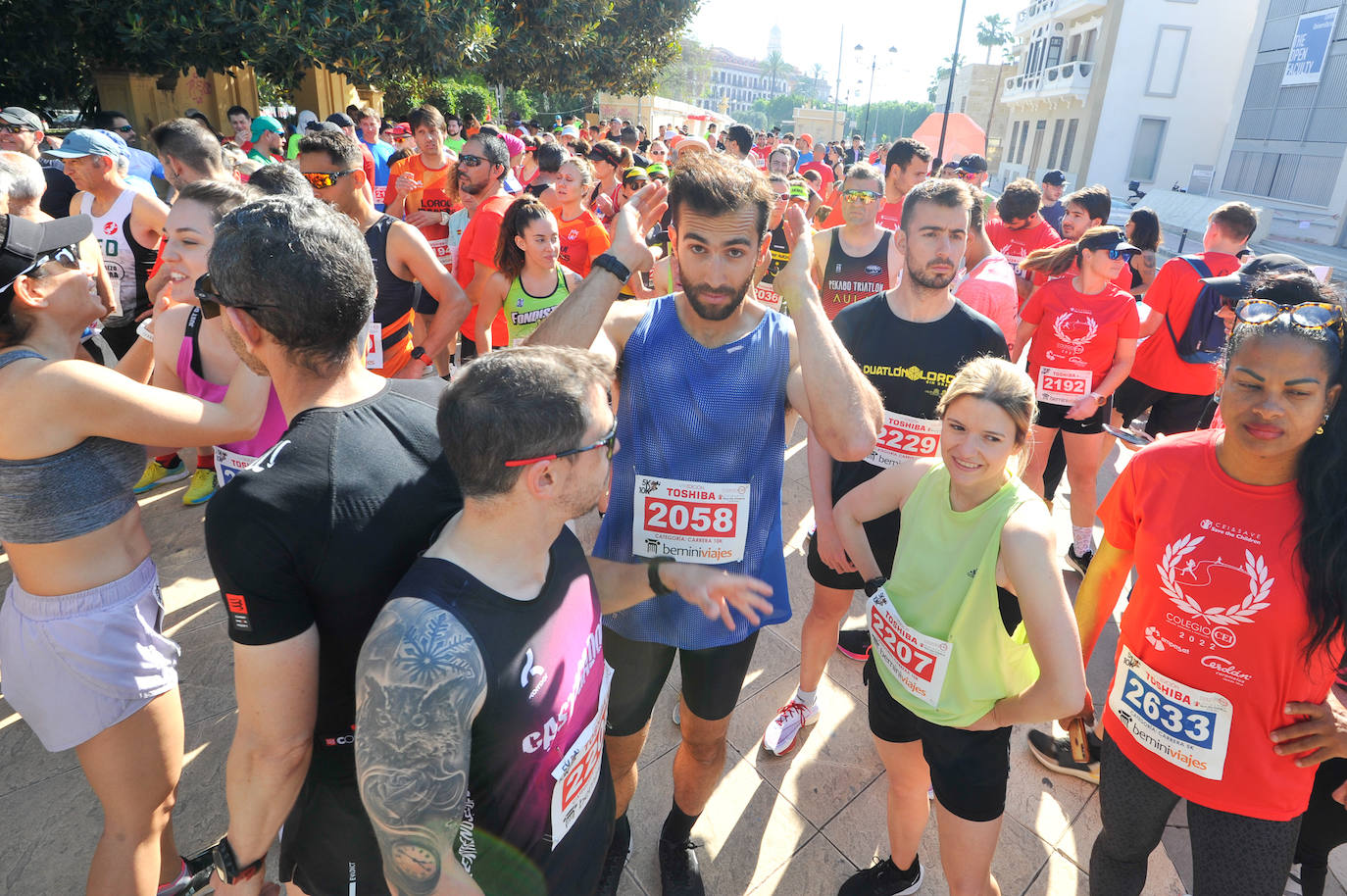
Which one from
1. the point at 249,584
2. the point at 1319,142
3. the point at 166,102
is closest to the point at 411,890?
the point at 249,584

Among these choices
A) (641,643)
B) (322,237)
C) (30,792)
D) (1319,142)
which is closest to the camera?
(322,237)

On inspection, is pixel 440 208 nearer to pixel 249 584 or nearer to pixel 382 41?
pixel 249 584

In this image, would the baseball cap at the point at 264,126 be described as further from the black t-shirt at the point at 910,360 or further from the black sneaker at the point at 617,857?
the black sneaker at the point at 617,857

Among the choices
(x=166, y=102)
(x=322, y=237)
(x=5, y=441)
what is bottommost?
(x=5, y=441)

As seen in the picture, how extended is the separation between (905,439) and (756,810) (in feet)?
5.31

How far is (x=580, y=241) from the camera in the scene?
19.1 ft

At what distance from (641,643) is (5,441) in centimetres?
172

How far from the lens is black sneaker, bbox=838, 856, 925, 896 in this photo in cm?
242

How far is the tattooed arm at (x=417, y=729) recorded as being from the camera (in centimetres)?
114

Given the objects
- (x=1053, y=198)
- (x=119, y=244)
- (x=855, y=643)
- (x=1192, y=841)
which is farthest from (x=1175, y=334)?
(x=119, y=244)

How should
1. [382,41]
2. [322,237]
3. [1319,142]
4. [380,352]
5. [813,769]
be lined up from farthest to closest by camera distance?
[1319,142]
[382,41]
[380,352]
[813,769]
[322,237]

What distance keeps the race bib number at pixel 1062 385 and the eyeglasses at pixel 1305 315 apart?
103 inches

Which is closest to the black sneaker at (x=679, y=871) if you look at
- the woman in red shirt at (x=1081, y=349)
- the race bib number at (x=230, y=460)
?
the race bib number at (x=230, y=460)

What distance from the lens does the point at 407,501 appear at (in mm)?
1440
